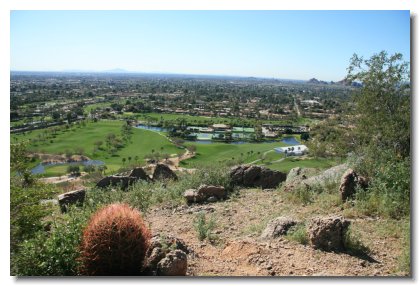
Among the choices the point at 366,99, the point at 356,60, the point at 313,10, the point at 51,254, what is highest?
the point at 313,10

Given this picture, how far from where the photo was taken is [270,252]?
4.30 meters

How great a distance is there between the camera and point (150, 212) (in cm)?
647

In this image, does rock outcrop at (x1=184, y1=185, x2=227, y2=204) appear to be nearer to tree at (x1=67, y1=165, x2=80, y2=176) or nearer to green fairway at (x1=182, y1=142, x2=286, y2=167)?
tree at (x1=67, y1=165, x2=80, y2=176)

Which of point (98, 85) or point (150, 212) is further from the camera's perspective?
point (98, 85)

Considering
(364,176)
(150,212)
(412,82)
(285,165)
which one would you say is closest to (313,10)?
(412,82)

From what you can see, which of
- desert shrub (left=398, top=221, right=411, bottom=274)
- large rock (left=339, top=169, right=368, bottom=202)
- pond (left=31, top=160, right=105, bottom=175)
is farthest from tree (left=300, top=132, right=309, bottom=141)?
desert shrub (left=398, top=221, right=411, bottom=274)

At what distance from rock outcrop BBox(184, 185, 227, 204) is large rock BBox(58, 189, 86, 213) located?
201 centimetres

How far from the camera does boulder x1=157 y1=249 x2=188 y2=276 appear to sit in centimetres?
377

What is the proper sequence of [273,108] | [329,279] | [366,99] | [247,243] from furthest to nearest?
1. [273,108]
2. [366,99]
3. [247,243]
4. [329,279]

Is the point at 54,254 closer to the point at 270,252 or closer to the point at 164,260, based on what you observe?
the point at 164,260

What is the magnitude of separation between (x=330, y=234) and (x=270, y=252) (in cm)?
72

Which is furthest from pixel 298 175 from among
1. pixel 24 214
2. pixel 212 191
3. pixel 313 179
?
pixel 24 214

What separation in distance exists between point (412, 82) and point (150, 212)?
4504 mm

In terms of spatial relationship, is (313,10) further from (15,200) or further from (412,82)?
(15,200)
